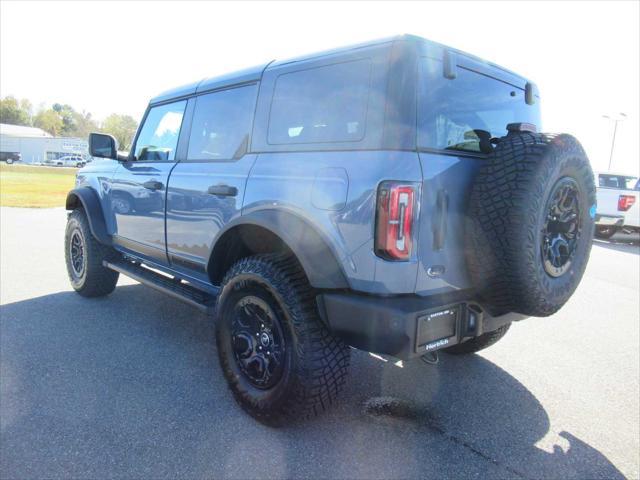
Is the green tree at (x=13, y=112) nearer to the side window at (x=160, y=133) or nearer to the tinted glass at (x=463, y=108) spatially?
the side window at (x=160, y=133)

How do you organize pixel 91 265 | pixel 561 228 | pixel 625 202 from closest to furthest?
1. pixel 561 228
2. pixel 91 265
3. pixel 625 202

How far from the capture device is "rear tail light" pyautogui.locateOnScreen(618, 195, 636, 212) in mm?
12414

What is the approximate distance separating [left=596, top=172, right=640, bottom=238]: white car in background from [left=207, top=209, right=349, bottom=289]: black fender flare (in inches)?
499

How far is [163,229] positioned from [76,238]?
6.36 ft

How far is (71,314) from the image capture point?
4.42m

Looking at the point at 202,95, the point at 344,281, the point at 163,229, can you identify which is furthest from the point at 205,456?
the point at 202,95

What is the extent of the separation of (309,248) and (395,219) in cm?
50

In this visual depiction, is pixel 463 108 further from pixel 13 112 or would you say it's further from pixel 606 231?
pixel 13 112

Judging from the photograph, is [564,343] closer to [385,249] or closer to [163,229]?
[385,249]

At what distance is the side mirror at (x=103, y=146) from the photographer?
4332 mm

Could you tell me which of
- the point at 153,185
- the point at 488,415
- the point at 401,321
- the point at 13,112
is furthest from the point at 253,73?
the point at 13,112

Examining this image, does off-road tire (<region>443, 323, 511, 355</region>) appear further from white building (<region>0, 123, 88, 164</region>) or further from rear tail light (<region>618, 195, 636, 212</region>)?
white building (<region>0, 123, 88, 164</region>)

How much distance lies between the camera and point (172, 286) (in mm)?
3707

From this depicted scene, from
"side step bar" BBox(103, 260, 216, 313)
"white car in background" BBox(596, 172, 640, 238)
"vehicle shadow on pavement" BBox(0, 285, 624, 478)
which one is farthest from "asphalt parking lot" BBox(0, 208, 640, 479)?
"white car in background" BBox(596, 172, 640, 238)
